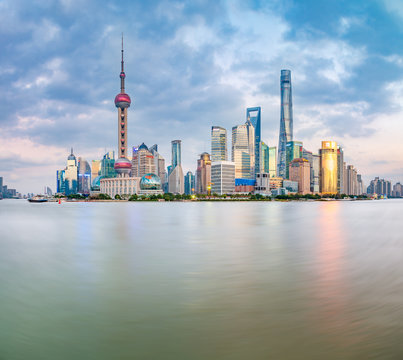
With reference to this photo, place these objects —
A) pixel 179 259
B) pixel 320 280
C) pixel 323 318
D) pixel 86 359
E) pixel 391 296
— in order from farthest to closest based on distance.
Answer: pixel 179 259 → pixel 320 280 → pixel 391 296 → pixel 323 318 → pixel 86 359

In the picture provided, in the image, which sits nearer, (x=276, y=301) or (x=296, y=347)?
(x=296, y=347)

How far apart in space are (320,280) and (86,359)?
589 inches

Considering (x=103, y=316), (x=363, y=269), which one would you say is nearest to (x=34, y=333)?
(x=103, y=316)

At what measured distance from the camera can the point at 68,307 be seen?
15477 millimetres

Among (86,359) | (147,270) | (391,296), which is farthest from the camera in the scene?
(147,270)

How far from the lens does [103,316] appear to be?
14.1 meters

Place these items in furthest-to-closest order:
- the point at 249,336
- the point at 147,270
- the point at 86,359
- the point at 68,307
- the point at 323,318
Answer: the point at 147,270 < the point at 68,307 < the point at 323,318 < the point at 249,336 < the point at 86,359

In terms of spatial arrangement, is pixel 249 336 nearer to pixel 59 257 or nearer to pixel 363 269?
pixel 363 269

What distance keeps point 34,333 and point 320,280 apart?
1578 cm

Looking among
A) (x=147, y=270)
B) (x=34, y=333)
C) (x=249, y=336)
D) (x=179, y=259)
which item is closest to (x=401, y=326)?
(x=249, y=336)

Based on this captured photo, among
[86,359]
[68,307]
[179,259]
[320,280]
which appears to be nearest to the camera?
[86,359]

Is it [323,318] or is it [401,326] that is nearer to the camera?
[401,326]

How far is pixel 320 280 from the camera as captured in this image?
20.6m

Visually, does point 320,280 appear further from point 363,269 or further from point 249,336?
point 249,336
